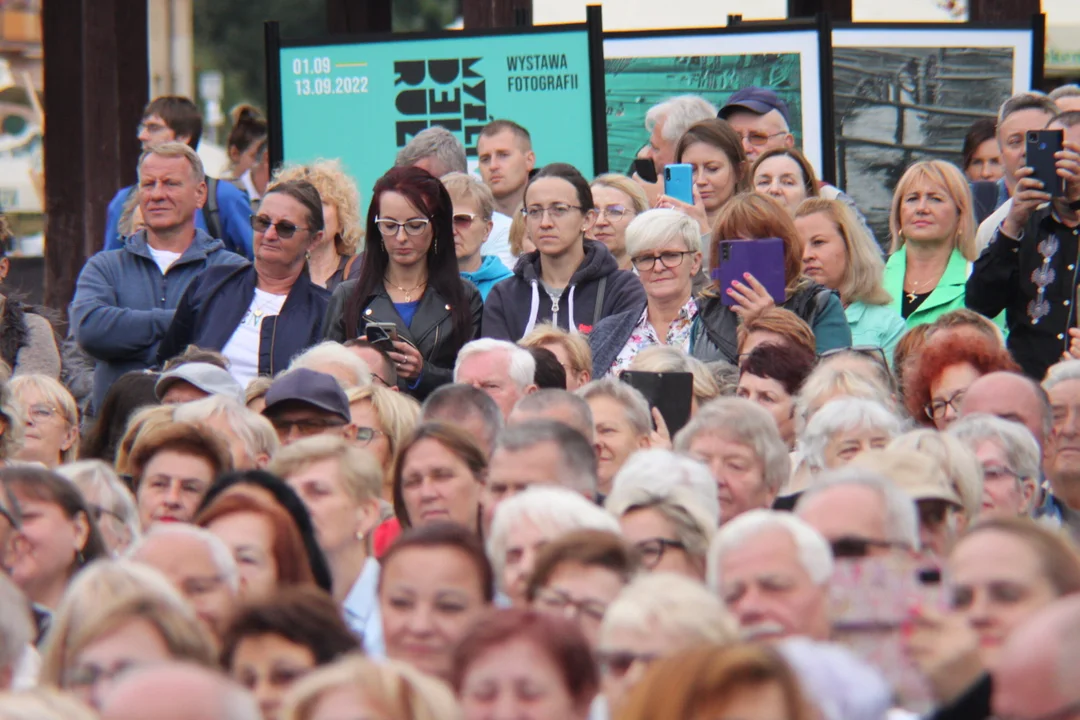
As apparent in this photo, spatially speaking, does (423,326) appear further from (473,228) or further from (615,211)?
(615,211)

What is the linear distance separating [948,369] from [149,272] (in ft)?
11.9

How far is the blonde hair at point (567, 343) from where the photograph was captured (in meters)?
8.40

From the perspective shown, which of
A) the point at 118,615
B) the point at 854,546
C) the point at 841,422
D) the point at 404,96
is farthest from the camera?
the point at 404,96

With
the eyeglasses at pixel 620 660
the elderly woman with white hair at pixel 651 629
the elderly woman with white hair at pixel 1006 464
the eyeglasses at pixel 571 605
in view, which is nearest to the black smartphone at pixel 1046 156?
the elderly woman with white hair at pixel 1006 464

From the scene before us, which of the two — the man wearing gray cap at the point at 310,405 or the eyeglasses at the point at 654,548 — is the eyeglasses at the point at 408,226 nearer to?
the man wearing gray cap at the point at 310,405

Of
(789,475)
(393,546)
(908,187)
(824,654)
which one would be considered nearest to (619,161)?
(908,187)

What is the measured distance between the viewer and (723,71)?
414 inches

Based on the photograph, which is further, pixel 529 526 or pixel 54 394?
pixel 54 394

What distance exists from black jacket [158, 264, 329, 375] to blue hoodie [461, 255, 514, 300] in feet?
3.12

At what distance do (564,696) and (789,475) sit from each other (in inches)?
114

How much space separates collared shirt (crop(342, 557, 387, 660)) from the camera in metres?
5.97

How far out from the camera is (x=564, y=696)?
172 inches

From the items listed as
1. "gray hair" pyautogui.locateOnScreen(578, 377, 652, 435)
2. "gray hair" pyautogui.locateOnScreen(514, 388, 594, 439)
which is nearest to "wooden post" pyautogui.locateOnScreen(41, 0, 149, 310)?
"gray hair" pyautogui.locateOnScreen(578, 377, 652, 435)

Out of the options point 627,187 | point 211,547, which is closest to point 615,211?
point 627,187
